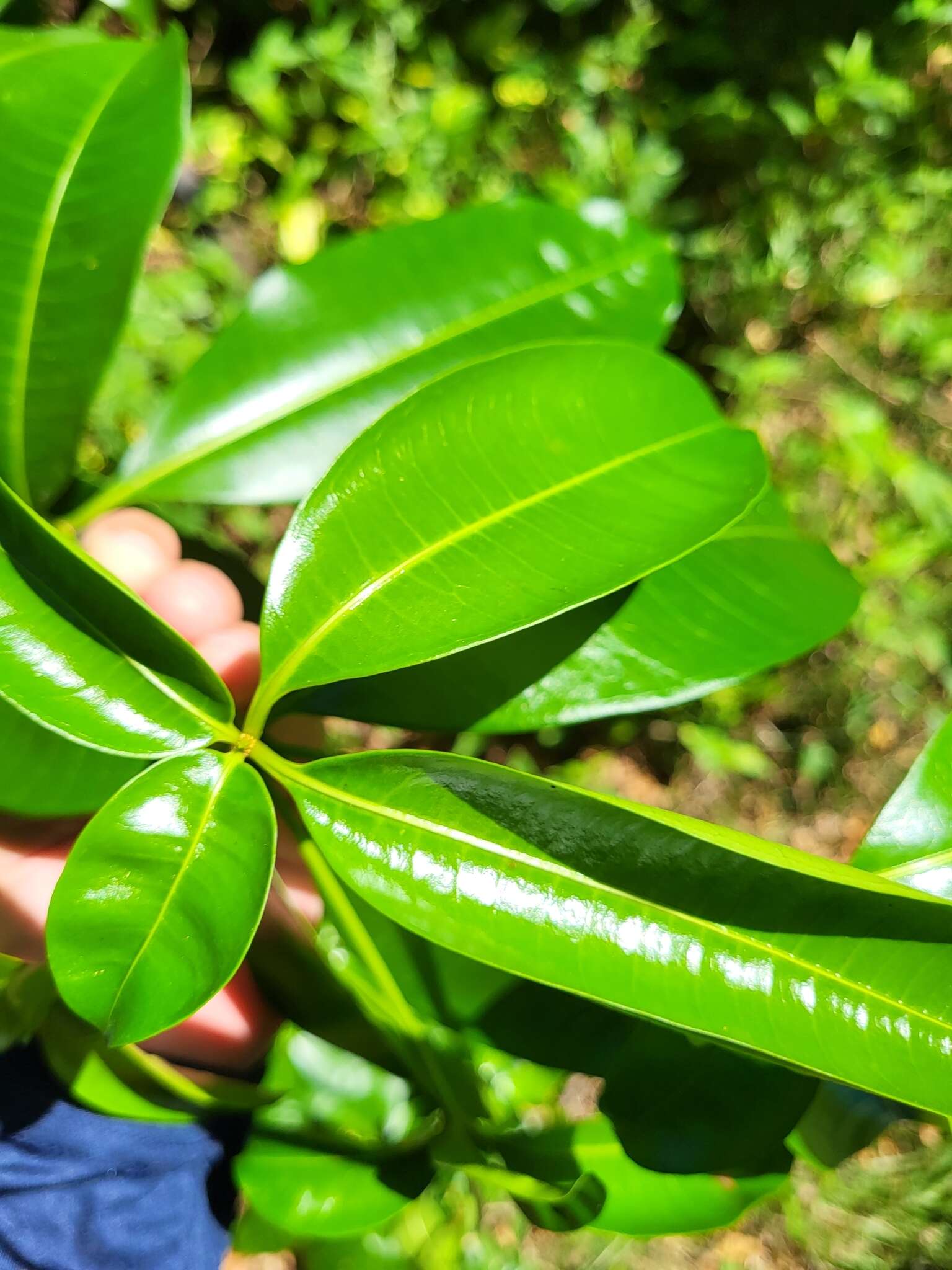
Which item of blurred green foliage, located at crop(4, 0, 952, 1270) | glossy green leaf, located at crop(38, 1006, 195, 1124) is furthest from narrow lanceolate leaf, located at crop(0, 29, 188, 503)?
blurred green foliage, located at crop(4, 0, 952, 1270)

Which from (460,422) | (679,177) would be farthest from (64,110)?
(679,177)

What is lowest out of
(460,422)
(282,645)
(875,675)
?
(875,675)

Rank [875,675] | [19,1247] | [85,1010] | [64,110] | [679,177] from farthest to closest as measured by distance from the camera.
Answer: [679,177] → [875,675] → [19,1247] → [64,110] → [85,1010]

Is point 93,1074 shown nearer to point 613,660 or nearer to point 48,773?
point 48,773

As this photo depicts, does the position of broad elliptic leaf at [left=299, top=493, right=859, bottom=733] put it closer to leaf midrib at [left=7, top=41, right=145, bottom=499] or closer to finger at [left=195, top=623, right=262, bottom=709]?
finger at [left=195, top=623, right=262, bottom=709]

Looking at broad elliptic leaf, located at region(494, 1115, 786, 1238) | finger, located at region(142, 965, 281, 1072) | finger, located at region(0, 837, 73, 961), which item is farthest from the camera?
finger, located at region(142, 965, 281, 1072)

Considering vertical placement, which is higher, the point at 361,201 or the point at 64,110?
the point at 64,110

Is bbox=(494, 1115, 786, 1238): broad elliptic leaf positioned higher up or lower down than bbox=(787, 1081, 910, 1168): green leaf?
lower down

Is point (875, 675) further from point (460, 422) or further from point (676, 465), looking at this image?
point (460, 422)
